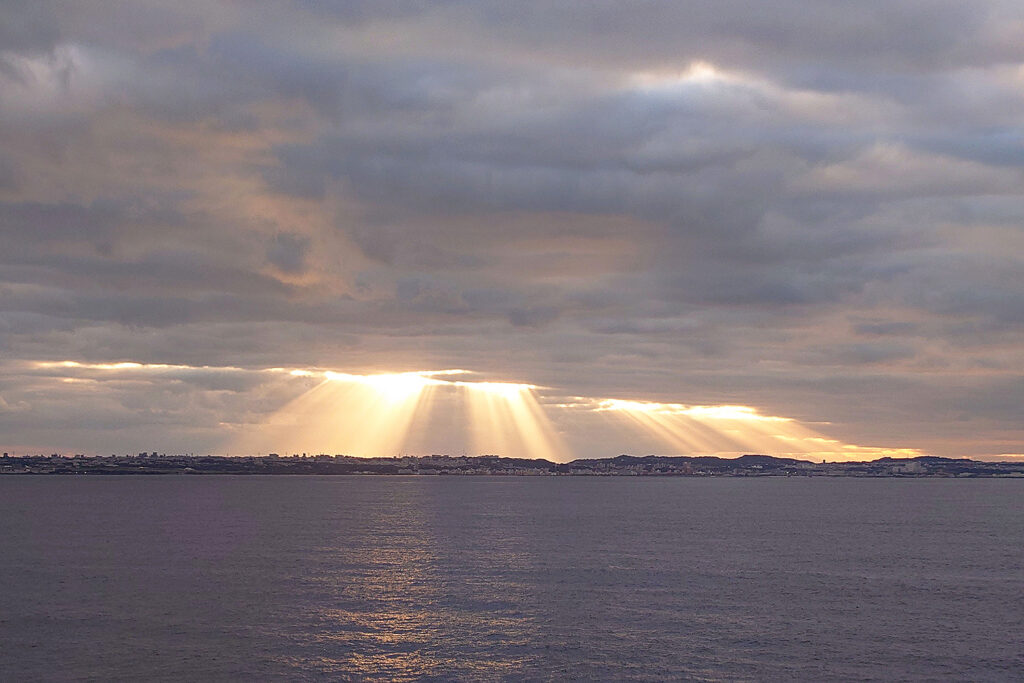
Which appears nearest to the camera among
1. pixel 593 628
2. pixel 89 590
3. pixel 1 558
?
pixel 593 628

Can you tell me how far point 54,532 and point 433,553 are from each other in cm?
8938

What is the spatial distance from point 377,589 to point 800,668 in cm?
5426

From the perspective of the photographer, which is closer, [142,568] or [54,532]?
[142,568]

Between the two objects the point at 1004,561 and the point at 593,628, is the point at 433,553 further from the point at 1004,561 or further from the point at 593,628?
the point at 1004,561

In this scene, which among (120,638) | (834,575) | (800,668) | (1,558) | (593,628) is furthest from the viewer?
(1,558)

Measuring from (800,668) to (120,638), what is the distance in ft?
199

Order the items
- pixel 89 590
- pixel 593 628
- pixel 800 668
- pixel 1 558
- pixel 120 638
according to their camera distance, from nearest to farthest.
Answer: pixel 800 668 < pixel 120 638 < pixel 593 628 < pixel 89 590 < pixel 1 558

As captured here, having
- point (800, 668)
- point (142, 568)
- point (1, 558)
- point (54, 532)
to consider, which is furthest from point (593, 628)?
point (54, 532)

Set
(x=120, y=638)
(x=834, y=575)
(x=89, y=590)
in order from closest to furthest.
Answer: (x=120, y=638) < (x=89, y=590) < (x=834, y=575)

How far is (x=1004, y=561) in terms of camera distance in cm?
14950

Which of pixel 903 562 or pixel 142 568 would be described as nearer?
pixel 142 568

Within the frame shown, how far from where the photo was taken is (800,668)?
78375 millimetres

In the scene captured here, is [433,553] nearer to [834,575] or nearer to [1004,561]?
[834,575]

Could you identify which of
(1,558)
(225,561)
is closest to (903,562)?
(225,561)
